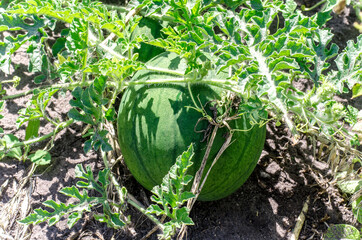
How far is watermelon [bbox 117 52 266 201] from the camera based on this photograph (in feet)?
6.23

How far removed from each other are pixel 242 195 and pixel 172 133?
0.76m

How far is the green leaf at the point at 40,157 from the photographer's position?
7.98ft

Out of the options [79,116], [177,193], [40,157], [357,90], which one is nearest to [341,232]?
[357,90]

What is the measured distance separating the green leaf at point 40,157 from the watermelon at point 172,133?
0.63 metres

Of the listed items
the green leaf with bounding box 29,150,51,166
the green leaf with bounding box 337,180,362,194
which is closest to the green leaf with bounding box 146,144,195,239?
the green leaf with bounding box 29,150,51,166

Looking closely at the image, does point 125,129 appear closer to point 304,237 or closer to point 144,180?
point 144,180

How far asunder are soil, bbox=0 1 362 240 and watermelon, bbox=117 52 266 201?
1.21ft

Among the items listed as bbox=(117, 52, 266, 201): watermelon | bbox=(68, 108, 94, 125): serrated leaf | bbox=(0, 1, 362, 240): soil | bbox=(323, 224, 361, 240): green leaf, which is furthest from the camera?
bbox=(0, 1, 362, 240): soil

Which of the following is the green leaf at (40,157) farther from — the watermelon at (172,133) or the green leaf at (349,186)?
the green leaf at (349,186)

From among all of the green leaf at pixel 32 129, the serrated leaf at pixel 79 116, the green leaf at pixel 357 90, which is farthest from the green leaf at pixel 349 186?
the green leaf at pixel 32 129

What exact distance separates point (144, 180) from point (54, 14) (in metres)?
0.90

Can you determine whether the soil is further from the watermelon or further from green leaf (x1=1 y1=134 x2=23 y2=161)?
the watermelon

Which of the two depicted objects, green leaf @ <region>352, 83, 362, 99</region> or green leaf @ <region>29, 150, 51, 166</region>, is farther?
green leaf @ <region>29, 150, 51, 166</region>

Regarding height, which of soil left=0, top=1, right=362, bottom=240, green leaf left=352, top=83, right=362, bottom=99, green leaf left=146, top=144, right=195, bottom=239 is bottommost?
soil left=0, top=1, right=362, bottom=240
